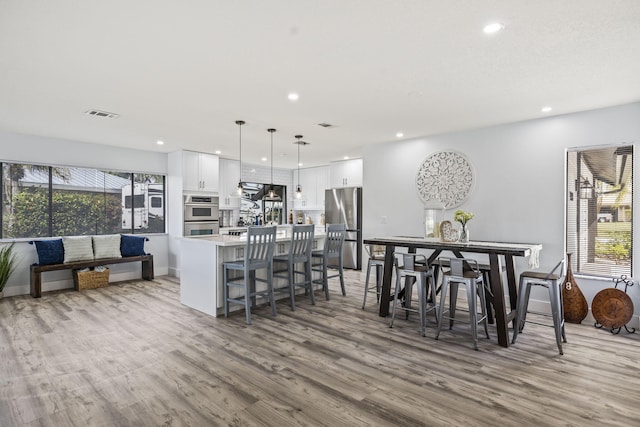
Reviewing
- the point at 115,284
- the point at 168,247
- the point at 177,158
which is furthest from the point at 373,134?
the point at 115,284

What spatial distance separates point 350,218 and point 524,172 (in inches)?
142

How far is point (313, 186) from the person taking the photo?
28.8ft

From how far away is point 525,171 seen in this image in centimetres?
455

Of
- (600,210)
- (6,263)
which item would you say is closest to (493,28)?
(600,210)

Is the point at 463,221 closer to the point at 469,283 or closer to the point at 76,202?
the point at 469,283

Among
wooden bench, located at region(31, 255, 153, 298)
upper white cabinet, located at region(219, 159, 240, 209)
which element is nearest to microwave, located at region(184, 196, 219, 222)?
upper white cabinet, located at region(219, 159, 240, 209)

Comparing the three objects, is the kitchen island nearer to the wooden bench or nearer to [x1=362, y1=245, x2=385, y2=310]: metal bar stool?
[x1=362, y1=245, x2=385, y2=310]: metal bar stool

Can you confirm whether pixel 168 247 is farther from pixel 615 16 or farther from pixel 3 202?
pixel 615 16

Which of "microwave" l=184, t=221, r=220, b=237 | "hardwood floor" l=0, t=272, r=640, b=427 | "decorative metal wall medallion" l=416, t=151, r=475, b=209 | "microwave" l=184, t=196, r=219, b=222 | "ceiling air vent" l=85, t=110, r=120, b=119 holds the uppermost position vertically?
"ceiling air vent" l=85, t=110, r=120, b=119

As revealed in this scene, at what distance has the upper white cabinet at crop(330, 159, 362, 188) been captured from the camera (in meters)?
7.43

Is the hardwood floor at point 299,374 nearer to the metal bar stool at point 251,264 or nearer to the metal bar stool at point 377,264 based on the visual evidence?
the metal bar stool at point 251,264

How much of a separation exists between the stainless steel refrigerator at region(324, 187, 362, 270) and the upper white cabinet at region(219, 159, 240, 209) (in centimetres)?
223

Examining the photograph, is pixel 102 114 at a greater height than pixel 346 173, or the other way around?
pixel 102 114

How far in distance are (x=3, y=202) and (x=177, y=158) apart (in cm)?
265
